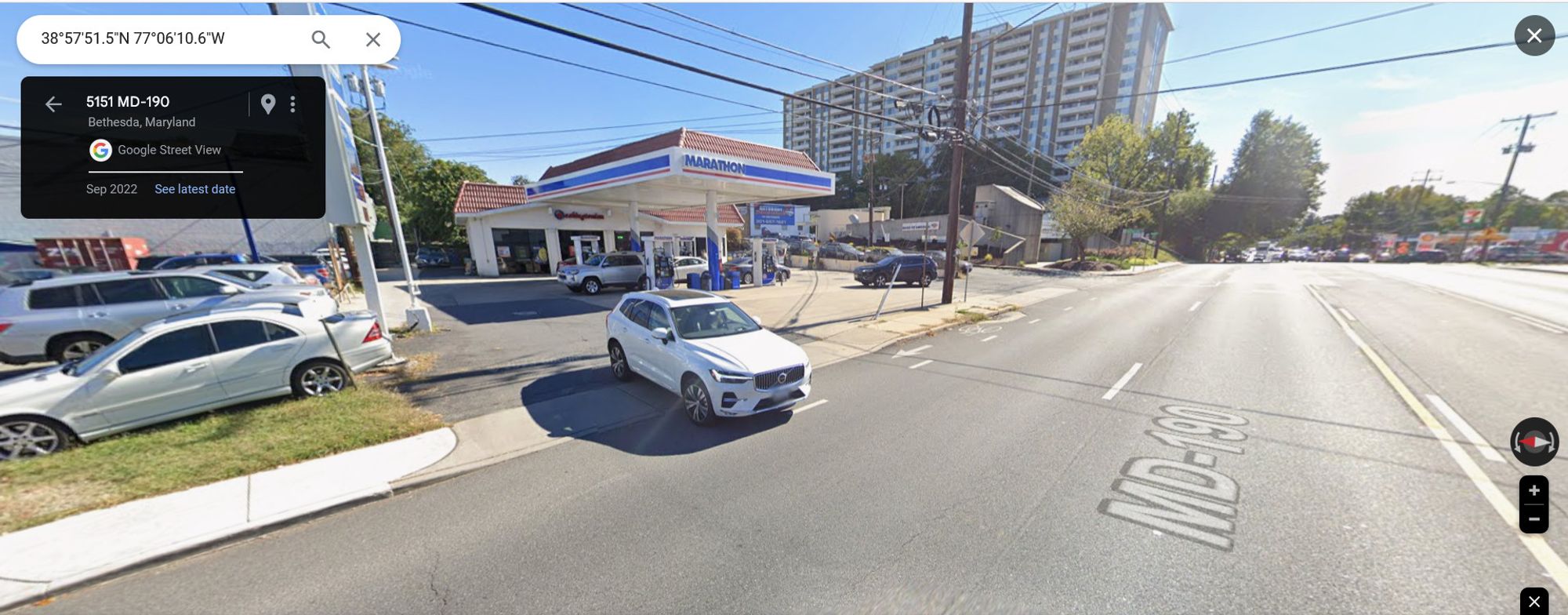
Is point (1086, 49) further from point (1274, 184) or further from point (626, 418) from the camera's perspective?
point (626, 418)

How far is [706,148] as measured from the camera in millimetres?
14109

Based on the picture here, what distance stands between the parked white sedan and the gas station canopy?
813 centimetres

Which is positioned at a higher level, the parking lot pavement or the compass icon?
the compass icon

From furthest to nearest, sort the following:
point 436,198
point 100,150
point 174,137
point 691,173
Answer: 1. point 436,198
2. point 691,173
3. point 174,137
4. point 100,150

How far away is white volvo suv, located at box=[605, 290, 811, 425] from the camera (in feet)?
17.3

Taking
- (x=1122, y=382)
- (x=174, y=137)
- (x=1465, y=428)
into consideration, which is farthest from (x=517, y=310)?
(x=1465, y=428)

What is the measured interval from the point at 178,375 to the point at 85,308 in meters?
5.27

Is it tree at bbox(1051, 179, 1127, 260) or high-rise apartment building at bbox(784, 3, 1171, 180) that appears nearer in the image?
tree at bbox(1051, 179, 1127, 260)

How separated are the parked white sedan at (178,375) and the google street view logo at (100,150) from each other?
3.16 metres

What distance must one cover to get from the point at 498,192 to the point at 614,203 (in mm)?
7328

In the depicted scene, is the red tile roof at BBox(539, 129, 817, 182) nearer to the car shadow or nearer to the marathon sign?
the marathon sign

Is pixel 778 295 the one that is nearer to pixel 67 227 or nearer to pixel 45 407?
pixel 45 407

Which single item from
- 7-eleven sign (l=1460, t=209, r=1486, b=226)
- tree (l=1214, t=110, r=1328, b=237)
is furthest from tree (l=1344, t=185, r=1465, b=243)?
tree (l=1214, t=110, r=1328, b=237)

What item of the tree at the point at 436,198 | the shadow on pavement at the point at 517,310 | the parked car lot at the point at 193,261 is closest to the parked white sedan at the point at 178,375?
the shadow on pavement at the point at 517,310
